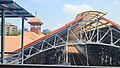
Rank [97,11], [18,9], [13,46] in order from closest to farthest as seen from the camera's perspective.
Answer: [18,9], [97,11], [13,46]

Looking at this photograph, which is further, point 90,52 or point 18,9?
point 90,52

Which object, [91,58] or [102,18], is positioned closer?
[102,18]

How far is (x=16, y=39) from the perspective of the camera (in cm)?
2180

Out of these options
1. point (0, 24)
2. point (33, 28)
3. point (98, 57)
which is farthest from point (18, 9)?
point (33, 28)

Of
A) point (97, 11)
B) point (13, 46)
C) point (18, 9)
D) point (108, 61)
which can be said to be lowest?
point (108, 61)

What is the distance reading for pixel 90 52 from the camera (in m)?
24.5

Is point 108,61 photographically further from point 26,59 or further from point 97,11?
point 26,59

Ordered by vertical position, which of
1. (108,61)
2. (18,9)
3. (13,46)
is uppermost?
(18,9)

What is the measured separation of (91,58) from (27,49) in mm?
9163

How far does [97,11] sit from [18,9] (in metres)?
8.41

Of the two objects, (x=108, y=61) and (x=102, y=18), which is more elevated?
(x=102, y=18)

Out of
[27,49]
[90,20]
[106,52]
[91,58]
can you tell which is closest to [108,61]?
[106,52]

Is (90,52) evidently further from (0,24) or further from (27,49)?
(0,24)

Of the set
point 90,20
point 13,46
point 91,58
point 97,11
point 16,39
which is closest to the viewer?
point 97,11
